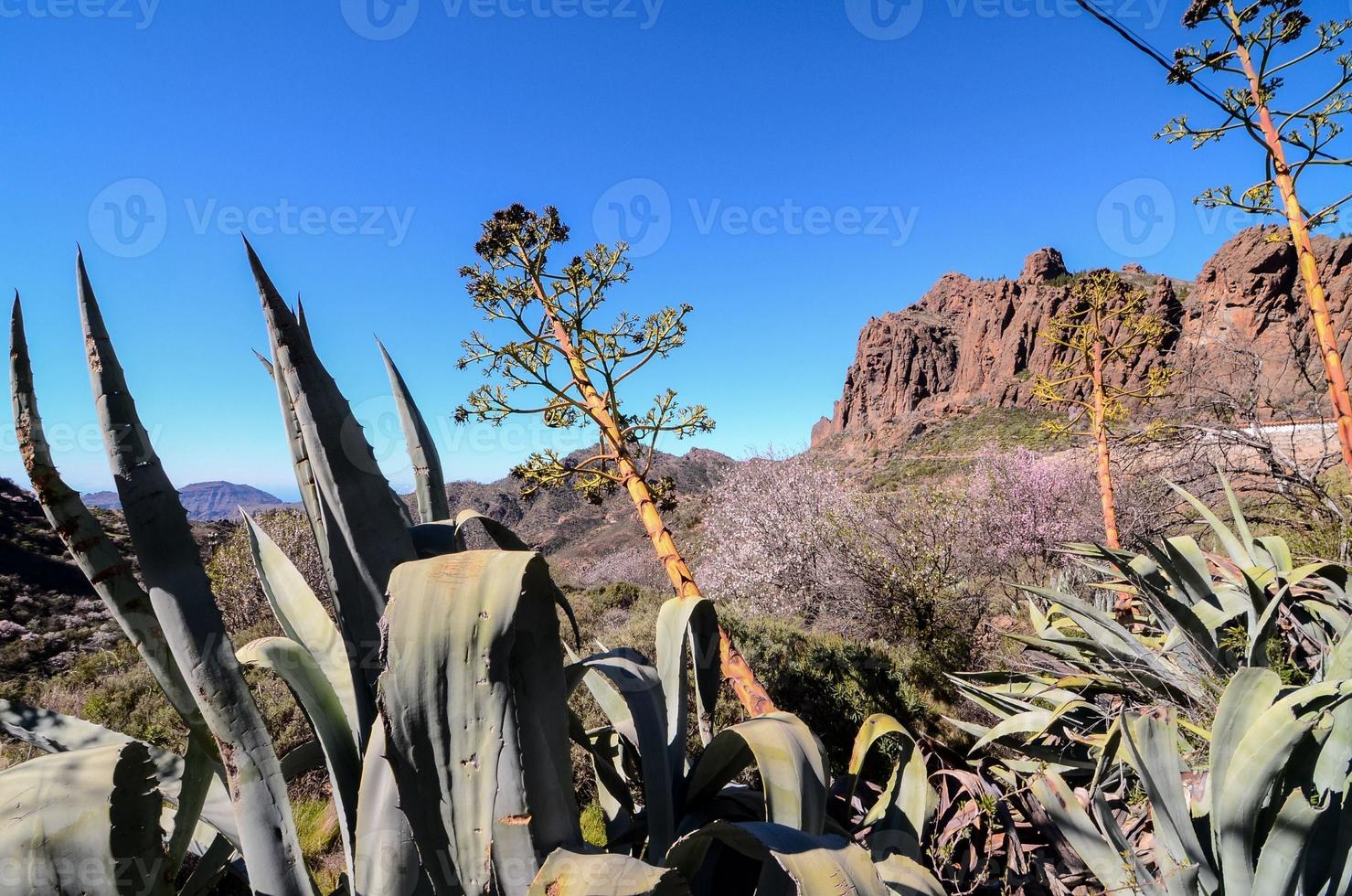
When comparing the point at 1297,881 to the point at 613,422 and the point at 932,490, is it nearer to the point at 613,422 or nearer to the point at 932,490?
the point at 613,422

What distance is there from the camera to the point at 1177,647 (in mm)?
2824

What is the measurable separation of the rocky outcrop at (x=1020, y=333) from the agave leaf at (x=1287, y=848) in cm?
415

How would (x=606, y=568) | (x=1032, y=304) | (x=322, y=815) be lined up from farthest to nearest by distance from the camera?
1. (x=1032, y=304)
2. (x=606, y=568)
3. (x=322, y=815)

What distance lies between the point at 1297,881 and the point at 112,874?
2.81 m

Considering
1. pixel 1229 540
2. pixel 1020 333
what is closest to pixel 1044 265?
pixel 1020 333

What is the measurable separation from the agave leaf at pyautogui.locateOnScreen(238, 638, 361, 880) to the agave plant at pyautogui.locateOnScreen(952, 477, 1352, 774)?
Answer: 2.28 metres

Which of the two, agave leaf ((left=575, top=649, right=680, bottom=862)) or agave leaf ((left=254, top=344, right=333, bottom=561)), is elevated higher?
agave leaf ((left=254, top=344, right=333, bottom=561))

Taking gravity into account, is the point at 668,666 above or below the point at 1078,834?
above

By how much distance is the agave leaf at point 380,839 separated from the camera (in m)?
1.22

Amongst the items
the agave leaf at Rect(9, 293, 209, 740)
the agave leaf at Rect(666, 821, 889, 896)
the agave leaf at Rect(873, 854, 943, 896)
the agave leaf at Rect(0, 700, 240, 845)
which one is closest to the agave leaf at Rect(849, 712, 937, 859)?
the agave leaf at Rect(873, 854, 943, 896)

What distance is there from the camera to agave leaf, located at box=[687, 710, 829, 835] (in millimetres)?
1397

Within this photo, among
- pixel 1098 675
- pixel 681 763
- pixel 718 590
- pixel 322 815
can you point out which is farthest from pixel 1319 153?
pixel 718 590

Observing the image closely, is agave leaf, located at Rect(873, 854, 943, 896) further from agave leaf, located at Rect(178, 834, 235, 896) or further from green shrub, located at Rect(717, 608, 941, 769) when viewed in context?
green shrub, located at Rect(717, 608, 941, 769)

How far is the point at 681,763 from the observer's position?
5.79ft
